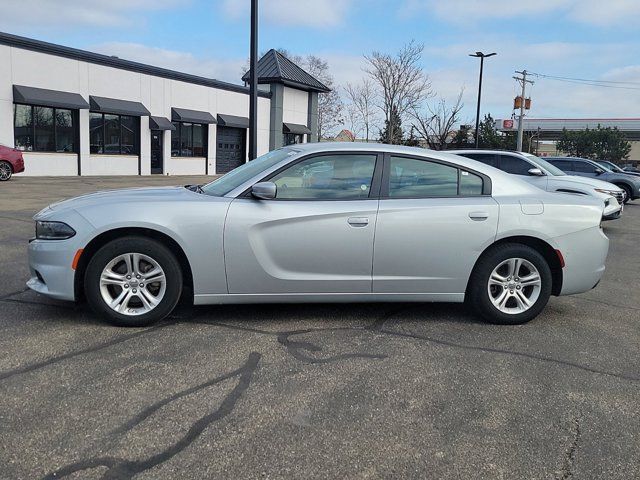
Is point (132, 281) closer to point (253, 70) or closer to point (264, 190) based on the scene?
point (264, 190)

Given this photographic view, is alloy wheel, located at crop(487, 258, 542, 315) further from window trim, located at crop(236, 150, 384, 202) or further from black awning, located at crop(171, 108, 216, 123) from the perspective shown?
black awning, located at crop(171, 108, 216, 123)

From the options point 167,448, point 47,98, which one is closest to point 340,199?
point 167,448

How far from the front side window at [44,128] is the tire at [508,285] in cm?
2319

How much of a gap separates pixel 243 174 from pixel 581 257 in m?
3.06

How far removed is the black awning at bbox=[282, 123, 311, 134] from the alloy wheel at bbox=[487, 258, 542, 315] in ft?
111

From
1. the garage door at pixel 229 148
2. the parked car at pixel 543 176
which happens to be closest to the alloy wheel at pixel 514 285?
the parked car at pixel 543 176

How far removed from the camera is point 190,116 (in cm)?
3072

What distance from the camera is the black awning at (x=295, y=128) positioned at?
3778 cm

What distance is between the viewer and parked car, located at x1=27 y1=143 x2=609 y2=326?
173 inches

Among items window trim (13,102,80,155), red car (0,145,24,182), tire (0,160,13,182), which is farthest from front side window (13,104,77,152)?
tire (0,160,13,182)

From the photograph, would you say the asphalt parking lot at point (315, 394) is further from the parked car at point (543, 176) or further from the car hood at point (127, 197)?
the parked car at point (543, 176)

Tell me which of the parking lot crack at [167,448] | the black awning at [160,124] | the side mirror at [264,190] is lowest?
the parking lot crack at [167,448]

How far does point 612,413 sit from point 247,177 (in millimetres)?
3161

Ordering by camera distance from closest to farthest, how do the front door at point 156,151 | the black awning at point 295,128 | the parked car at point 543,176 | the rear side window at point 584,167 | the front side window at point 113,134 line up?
1. the parked car at point 543,176
2. the rear side window at point 584,167
3. the front side window at point 113,134
4. the front door at point 156,151
5. the black awning at point 295,128
